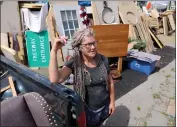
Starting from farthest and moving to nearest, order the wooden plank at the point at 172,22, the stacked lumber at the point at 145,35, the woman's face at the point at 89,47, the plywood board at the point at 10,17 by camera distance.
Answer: the wooden plank at the point at 172,22 < the stacked lumber at the point at 145,35 < the plywood board at the point at 10,17 < the woman's face at the point at 89,47

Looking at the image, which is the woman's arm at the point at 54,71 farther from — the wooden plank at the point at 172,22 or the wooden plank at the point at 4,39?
the wooden plank at the point at 172,22

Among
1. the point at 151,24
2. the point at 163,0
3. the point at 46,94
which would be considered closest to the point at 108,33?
the point at 46,94

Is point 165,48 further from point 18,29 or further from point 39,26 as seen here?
point 18,29

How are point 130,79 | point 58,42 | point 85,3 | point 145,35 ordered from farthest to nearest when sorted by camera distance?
point 145,35 → point 85,3 → point 130,79 → point 58,42

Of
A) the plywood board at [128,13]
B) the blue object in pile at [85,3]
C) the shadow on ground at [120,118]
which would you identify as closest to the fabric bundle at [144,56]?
the shadow on ground at [120,118]

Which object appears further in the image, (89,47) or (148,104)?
(148,104)

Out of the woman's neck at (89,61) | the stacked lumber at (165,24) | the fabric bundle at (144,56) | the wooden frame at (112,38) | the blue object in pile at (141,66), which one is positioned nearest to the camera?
the woman's neck at (89,61)

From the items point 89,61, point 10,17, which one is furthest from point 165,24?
point 89,61

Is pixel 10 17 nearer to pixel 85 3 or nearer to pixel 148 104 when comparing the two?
pixel 85 3

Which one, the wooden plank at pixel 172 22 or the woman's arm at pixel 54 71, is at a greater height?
the wooden plank at pixel 172 22

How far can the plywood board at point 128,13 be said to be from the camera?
6789 mm

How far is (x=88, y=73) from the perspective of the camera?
2072 mm

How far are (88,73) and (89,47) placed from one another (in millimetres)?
283

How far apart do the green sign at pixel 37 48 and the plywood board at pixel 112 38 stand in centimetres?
205
